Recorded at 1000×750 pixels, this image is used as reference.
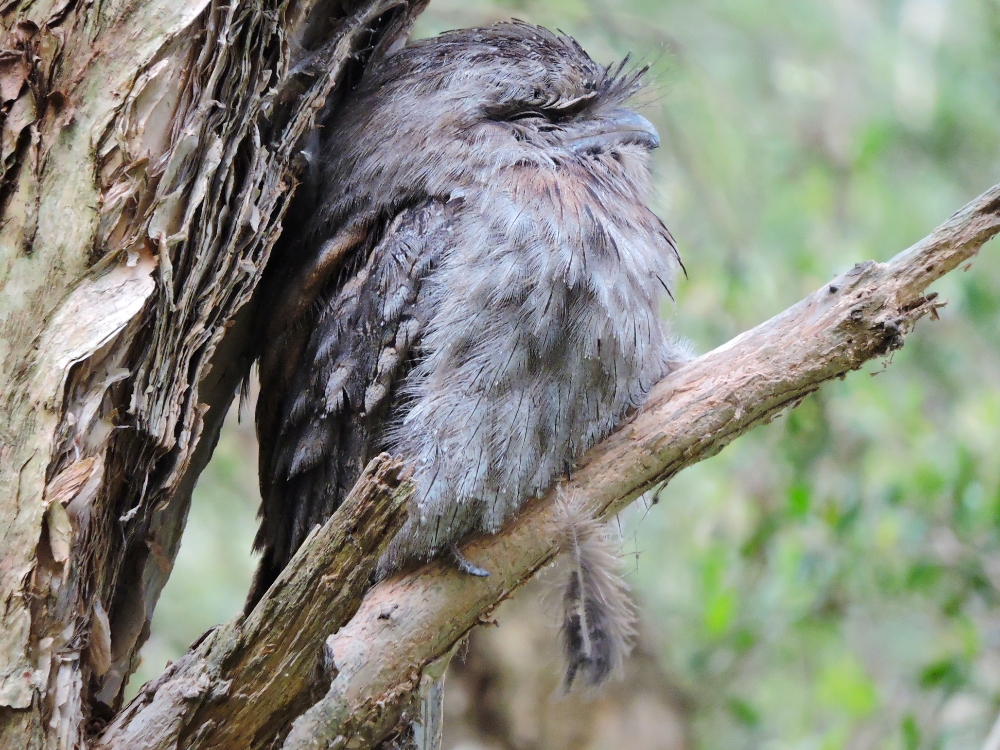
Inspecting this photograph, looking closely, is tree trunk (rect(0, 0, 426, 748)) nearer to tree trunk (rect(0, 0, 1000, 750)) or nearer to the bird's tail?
tree trunk (rect(0, 0, 1000, 750))

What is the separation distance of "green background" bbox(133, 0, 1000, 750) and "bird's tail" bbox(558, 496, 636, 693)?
4.11 ft

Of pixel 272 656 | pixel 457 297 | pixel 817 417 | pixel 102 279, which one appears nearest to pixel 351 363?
pixel 457 297

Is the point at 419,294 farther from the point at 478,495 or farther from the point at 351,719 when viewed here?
the point at 351,719

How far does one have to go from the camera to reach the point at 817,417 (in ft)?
12.1

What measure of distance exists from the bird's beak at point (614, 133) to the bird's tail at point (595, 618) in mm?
1003

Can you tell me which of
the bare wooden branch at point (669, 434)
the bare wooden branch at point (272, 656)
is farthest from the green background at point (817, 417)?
the bare wooden branch at point (272, 656)

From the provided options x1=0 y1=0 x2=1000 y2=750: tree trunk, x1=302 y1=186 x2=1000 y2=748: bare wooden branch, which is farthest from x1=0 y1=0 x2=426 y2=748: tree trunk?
x1=302 y1=186 x2=1000 y2=748: bare wooden branch

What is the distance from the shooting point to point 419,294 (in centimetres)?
214

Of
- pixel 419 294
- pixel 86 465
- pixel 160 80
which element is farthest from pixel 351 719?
pixel 160 80

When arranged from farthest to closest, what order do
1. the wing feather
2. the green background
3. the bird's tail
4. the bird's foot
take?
the green background < the bird's tail < the wing feather < the bird's foot

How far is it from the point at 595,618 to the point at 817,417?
171 centimetres

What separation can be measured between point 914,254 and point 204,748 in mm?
1677

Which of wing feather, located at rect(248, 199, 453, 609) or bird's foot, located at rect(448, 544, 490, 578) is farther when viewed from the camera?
wing feather, located at rect(248, 199, 453, 609)

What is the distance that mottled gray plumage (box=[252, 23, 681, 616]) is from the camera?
2080mm
